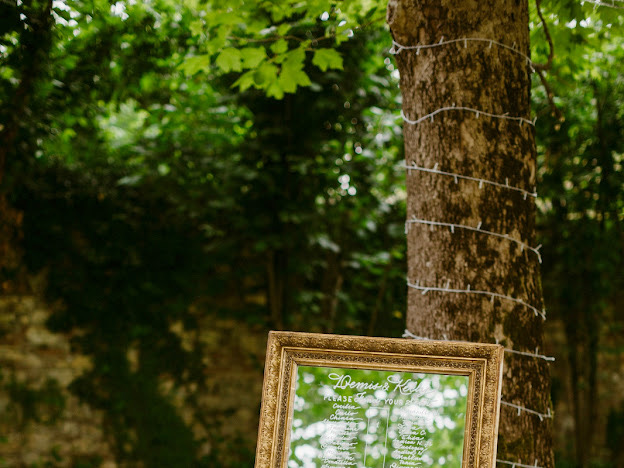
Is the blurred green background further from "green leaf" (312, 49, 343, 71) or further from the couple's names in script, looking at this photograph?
the couple's names in script

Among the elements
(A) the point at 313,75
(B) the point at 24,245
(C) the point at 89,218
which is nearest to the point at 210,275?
(C) the point at 89,218

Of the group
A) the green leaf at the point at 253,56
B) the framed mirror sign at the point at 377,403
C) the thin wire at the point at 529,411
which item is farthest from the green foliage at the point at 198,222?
the framed mirror sign at the point at 377,403

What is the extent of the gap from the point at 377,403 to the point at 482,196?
0.65 metres

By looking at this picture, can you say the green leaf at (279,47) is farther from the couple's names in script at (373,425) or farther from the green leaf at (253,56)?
the couple's names in script at (373,425)

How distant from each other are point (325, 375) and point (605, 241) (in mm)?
3513

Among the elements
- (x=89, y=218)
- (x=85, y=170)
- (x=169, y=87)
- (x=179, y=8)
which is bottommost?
(x=89, y=218)

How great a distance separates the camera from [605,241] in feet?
13.0

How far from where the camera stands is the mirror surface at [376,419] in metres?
1.13

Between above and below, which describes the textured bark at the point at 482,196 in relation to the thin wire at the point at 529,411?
above

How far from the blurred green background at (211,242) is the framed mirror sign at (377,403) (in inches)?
89.1

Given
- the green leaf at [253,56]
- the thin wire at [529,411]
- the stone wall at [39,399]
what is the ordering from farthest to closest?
the stone wall at [39,399], the green leaf at [253,56], the thin wire at [529,411]

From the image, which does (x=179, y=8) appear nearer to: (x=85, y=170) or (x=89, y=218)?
(x=85, y=170)

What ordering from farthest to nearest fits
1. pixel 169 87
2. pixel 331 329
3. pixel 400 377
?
pixel 331 329, pixel 169 87, pixel 400 377

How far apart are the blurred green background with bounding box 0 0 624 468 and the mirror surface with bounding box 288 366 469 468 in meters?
2.26
